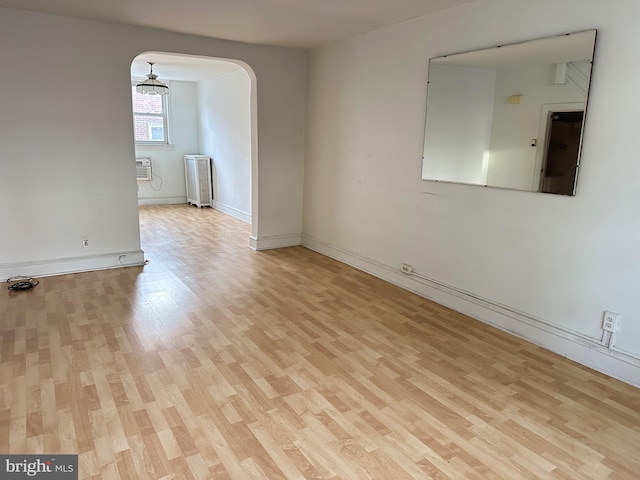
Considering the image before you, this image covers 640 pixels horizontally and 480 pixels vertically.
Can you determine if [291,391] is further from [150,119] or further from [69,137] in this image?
[150,119]

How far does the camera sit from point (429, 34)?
365 centimetres

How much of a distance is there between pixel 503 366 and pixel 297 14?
3.08 metres

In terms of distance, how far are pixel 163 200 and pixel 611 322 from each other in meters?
7.82

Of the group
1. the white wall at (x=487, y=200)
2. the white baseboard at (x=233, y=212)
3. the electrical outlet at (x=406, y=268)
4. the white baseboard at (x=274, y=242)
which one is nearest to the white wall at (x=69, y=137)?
the white baseboard at (x=274, y=242)

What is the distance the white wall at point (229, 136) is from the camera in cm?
689

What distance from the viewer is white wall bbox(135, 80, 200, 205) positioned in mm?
8469

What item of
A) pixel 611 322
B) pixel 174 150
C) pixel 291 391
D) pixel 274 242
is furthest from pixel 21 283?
pixel 174 150

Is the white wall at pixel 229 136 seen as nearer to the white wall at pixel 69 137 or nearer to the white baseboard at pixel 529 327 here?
the white wall at pixel 69 137

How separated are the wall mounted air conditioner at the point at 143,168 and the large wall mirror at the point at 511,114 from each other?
6.22 meters

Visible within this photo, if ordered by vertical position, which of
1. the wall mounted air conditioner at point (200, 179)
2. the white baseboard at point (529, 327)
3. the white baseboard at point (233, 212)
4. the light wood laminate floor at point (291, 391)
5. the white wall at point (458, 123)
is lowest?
the light wood laminate floor at point (291, 391)

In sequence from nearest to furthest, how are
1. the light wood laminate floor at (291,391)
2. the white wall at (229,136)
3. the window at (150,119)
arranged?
the light wood laminate floor at (291,391) < the white wall at (229,136) < the window at (150,119)

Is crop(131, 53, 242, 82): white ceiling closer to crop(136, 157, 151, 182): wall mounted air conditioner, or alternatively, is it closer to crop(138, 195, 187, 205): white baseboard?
crop(136, 157, 151, 182): wall mounted air conditioner

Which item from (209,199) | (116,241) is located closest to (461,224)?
(116,241)

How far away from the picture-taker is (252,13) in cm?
362
